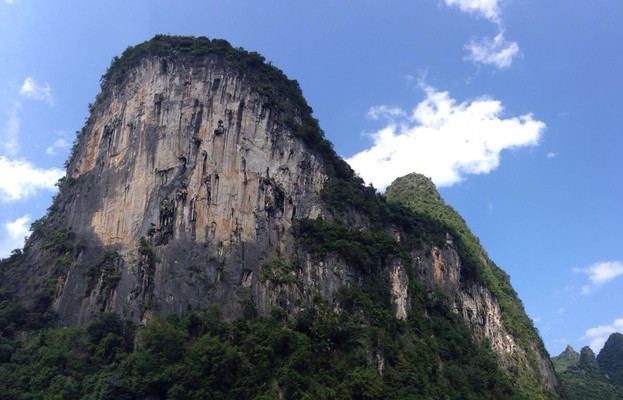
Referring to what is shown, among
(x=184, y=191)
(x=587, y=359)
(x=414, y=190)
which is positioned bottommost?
(x=587, y=359)

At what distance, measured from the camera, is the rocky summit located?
89.0ft

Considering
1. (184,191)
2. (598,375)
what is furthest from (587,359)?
(184,191)

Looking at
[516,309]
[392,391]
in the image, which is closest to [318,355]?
[392,391]

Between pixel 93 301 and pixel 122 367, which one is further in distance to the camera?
pixel 93 301

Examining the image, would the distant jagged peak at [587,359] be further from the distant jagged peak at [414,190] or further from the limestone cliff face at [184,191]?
the limestone cliff face at [184,191]

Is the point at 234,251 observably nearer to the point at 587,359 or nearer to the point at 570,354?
the point at 587,359

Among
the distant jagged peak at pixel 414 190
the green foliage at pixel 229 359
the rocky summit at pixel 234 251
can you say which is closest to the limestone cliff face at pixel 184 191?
the rocky summit at pixel 234 251

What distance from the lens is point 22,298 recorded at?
31.2 m

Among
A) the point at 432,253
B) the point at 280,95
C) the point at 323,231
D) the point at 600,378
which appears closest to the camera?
the point at 323,231

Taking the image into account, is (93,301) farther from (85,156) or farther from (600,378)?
(600,378)

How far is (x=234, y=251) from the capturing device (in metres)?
30.7

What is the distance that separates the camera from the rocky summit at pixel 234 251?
2712cm

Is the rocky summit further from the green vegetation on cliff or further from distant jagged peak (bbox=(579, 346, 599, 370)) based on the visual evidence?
distant jagged peak (bbox=(579, 346, 599, 370))

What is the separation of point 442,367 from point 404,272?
21.8 ft
